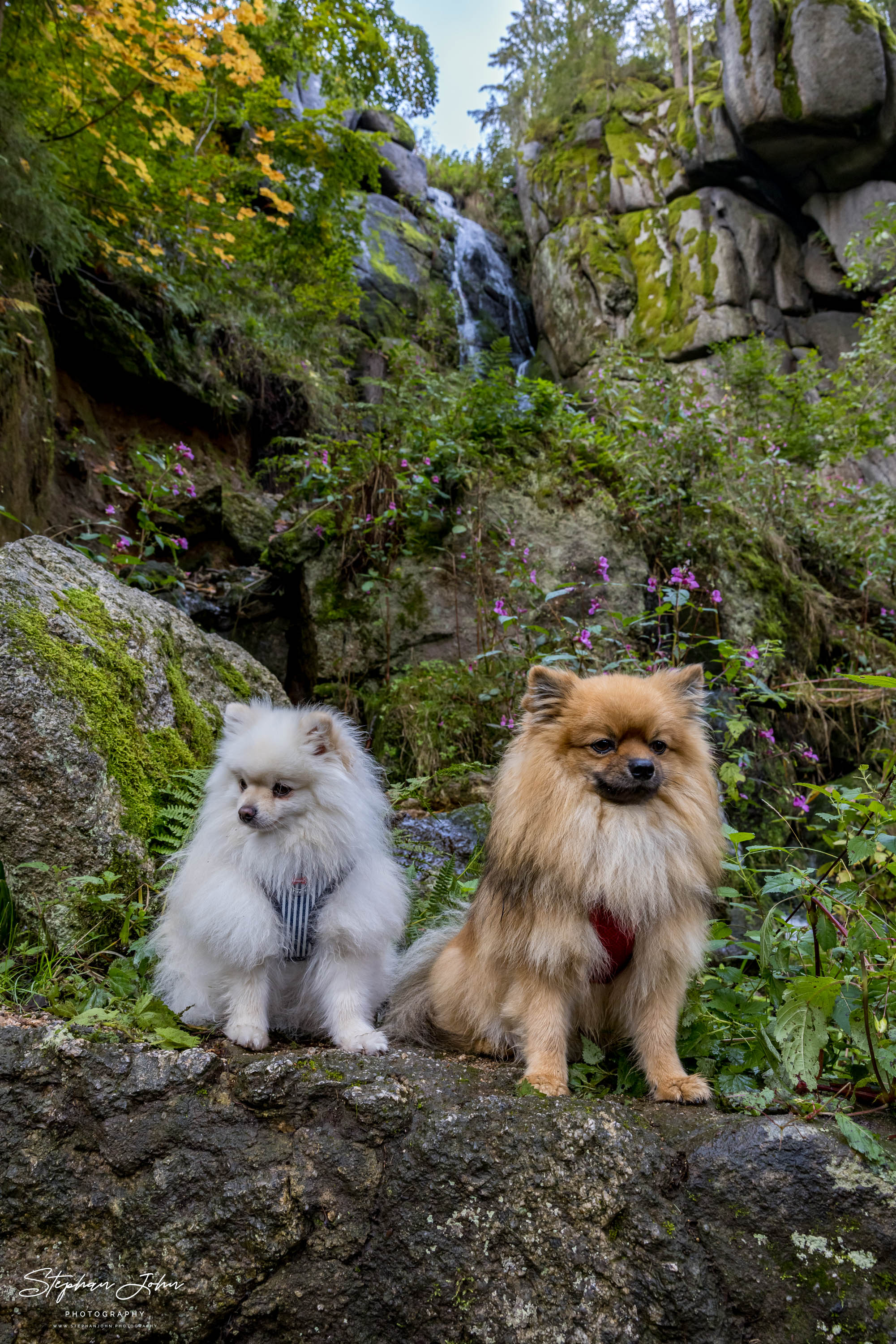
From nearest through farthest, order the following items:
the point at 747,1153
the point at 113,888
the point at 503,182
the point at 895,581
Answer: the point at 747,1153, the point at 113,888, the point at 895,581, the point at 503,182

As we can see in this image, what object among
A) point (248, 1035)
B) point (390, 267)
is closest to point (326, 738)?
point (248, 1035)

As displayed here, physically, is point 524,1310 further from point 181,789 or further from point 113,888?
point 181,789

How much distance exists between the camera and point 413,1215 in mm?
1984

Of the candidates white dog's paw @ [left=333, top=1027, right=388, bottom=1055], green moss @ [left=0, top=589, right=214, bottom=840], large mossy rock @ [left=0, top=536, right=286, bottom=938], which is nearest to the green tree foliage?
large mossy rock @ [left=0, top=536, right=286, bottom=938]

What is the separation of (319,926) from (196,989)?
50cm

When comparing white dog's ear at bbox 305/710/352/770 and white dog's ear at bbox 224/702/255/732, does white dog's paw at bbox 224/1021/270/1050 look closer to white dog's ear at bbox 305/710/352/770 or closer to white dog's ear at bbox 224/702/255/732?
white dog's ear at bbox 305/710/352/770

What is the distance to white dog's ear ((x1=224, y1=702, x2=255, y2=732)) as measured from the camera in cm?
292

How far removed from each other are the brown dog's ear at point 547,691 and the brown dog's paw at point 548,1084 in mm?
1090

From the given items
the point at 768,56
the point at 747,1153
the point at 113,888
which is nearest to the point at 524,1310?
the point at 747,1153

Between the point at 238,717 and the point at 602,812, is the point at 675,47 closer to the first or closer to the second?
the point at 238,717

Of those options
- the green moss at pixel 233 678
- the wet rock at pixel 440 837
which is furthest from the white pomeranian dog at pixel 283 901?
the green moss at pixel 233 678

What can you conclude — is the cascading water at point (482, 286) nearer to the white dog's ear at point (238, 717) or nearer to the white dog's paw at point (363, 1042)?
the white dog's ear at point (238, 717)

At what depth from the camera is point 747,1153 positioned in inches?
78.2

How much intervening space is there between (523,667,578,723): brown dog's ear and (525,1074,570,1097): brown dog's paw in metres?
1.09
